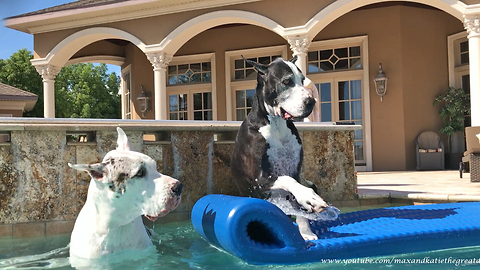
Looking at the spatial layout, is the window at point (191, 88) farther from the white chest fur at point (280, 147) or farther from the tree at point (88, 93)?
the tree at point (88, 93)

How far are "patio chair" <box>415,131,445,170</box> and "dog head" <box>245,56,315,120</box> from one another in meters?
9.22

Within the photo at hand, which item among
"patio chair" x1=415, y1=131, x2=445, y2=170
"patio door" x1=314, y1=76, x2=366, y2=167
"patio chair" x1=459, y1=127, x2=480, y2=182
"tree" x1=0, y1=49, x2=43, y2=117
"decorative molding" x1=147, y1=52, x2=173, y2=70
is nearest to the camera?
"patio chair" x1=459, y1=127, x2=480, y2=182

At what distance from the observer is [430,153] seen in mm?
11398

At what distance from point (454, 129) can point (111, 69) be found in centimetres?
4906

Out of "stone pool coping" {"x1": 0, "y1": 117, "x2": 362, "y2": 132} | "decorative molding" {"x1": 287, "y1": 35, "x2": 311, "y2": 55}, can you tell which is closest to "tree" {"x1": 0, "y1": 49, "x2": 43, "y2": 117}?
"decorative molding" {"x1": 287, "y1": 35, "x2": 311, "y2": 55}

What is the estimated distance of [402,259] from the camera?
3051mm

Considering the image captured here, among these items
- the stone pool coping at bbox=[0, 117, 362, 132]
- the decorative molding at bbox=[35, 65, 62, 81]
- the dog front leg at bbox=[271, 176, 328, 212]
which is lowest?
the dog front leg at bbox=[271, 176, 328, 212]

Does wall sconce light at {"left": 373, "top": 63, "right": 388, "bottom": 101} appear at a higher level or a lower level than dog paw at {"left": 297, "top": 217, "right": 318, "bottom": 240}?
higher

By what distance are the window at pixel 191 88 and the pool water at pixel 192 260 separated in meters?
10.3

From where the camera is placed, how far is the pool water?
9.41ft

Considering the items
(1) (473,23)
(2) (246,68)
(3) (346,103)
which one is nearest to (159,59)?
(2) (246,68)

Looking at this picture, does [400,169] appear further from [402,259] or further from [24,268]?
[24,268]

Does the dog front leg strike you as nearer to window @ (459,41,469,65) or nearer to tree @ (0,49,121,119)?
window @ (459,41,469,65)

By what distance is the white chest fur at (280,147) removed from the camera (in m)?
3.31
